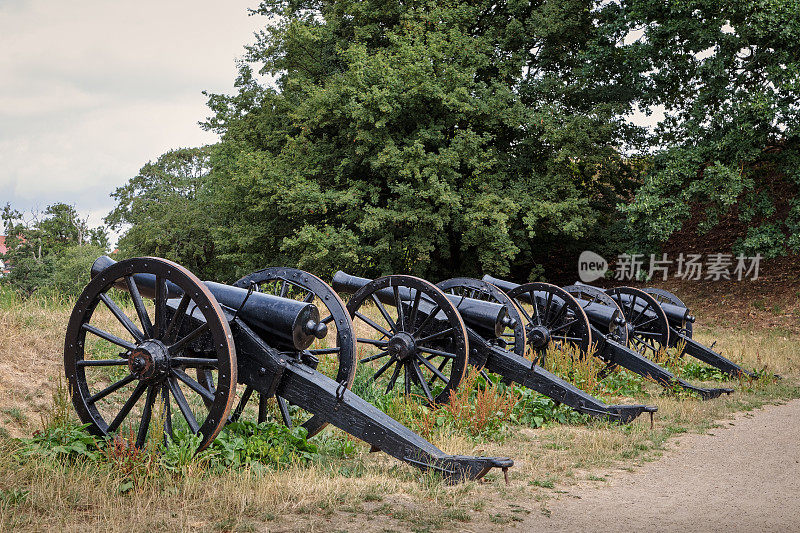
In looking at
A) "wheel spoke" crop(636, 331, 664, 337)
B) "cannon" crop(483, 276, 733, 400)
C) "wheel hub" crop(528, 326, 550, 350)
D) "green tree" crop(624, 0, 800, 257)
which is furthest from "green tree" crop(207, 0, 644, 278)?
"wheel hub" crop(528, 326, 550, 350)

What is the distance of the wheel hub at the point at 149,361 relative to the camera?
509 cm

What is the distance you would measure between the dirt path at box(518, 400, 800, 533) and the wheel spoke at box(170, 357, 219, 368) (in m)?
2.40

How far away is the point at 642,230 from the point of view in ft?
66.3

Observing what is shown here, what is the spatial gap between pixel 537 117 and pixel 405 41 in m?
4.46

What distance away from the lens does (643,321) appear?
13.7 m

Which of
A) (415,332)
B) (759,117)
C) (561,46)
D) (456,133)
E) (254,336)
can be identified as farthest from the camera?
(561,46)

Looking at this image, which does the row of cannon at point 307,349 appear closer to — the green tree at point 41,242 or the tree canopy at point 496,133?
the tree canopy at point 496,133

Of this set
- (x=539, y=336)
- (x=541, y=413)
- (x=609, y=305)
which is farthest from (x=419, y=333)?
(x=609, y=305)

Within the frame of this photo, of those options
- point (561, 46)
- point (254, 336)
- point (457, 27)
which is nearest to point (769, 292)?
point (561, 46)

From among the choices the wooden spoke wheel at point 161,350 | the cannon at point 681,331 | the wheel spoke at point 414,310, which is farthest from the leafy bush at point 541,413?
the cannon at point 681,331

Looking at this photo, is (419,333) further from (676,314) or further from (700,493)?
(676,314)

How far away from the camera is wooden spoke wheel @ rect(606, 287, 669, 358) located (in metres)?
12.6

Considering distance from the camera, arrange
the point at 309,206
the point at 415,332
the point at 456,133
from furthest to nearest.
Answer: the point at 456,133
the point at 309,206
the point at 415,332

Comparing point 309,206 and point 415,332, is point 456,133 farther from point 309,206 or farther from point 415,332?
point 415,332
